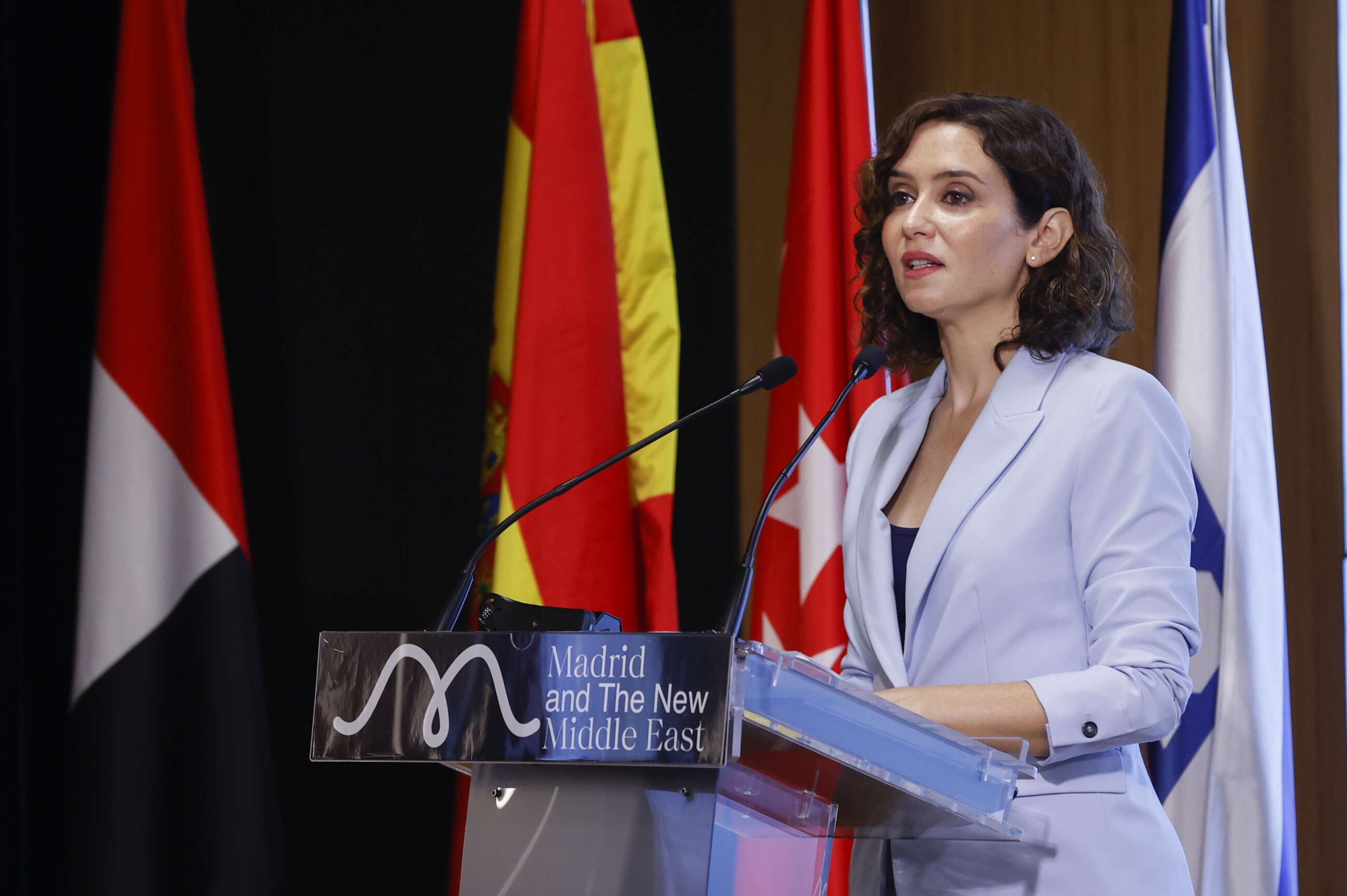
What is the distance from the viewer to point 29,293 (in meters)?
2.47

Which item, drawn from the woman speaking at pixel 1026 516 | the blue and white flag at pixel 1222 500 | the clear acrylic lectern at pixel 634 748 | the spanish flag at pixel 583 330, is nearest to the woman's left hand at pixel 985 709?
the woman speaking at pixel 1026 516

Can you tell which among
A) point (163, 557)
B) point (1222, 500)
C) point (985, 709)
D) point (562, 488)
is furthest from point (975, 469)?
point (163, 557)

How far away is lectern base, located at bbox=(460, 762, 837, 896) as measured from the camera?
94 cm

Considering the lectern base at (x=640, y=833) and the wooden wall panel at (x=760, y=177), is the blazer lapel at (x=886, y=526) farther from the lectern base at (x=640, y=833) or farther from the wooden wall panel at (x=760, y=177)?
the wooden wall panel at (x=760, y=177)

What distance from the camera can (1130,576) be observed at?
127cm

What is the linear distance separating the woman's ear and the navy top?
42 cm

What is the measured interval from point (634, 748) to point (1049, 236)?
42.4 inches

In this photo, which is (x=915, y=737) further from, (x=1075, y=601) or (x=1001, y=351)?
(x=1001, y=351)

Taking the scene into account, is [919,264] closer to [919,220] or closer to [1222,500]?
[919,220]

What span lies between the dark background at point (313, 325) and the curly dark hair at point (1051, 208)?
1.42 m

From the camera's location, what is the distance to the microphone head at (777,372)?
1.32m

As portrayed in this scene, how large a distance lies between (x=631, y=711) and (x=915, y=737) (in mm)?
234

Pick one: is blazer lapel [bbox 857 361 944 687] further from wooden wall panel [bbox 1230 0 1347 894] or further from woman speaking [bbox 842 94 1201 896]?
wooden wall panel [bbox 1230 0 1347 894]

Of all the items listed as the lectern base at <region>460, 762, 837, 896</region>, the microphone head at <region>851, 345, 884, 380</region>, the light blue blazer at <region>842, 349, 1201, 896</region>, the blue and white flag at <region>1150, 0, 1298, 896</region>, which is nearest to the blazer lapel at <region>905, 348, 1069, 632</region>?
the light blue blazer at <region>842, 349, 1201, 896</region>
